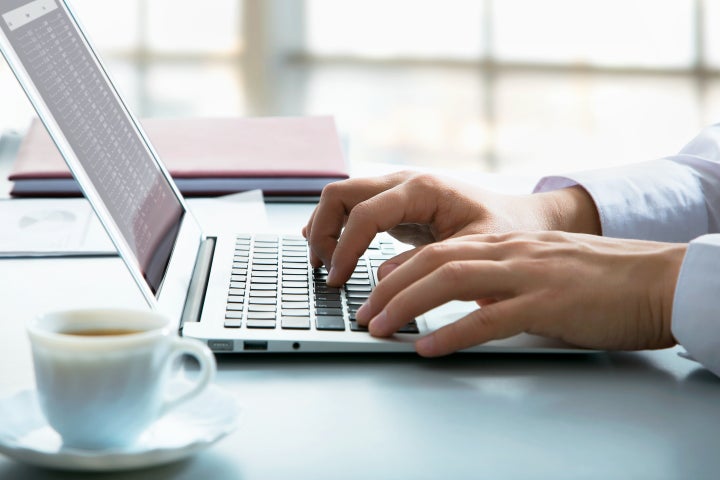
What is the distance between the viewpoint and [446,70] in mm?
3705

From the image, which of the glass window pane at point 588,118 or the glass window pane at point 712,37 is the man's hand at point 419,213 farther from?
the glass window pane at point 712,37

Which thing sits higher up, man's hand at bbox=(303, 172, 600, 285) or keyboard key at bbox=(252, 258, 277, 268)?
man's hand at bbox=(303, 172, 600, 285)

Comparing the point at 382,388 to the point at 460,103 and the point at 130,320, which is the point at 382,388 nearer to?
the point at 130,320

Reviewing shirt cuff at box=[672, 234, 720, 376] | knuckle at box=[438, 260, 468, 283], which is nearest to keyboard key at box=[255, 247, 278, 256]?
knuckle at box=[438, 260, 468, 283]

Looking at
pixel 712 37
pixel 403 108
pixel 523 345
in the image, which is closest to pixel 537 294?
pixel 523 345

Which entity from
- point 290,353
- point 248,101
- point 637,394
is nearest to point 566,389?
point 637,394

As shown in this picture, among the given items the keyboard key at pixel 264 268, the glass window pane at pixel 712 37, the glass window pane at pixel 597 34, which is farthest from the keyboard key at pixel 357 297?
the glass window pane at pixel 712 37

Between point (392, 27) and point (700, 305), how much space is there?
3.10 metres

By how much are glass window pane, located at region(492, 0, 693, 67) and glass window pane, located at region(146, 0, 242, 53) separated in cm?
101

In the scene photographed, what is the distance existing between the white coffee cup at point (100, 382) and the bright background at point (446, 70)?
3.10m

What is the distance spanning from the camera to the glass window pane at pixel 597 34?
145 inches

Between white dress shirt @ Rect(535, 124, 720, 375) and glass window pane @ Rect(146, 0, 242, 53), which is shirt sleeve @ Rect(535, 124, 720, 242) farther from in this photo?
glass window pane @ Rect(146, 0, 242, 53)

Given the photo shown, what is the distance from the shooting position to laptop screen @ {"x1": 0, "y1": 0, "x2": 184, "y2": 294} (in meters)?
0.72

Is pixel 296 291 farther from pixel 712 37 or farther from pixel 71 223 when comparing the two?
pixel 712 37
